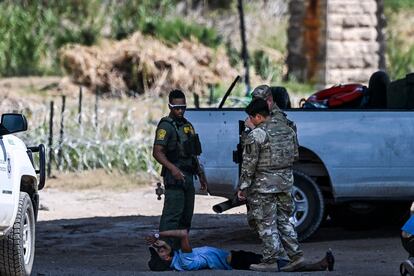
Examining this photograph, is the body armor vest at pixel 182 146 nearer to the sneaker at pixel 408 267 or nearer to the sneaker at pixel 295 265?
the sneaker at pixel 295 265

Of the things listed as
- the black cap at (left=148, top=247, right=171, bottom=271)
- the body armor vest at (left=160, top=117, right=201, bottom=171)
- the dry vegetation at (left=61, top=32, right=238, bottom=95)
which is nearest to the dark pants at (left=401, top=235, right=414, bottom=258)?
the black cap at (left=148, top=247, right=171, bottom=271)

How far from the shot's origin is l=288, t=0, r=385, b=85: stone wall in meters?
22.3

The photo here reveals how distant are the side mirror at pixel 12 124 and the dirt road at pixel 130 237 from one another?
138cm

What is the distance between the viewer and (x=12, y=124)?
9094 mm

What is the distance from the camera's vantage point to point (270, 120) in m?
10.1

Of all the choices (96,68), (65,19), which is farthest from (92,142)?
(65,19)

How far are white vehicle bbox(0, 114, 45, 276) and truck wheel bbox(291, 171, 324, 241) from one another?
10.2ft

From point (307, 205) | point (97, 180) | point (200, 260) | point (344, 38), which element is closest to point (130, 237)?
point (307, 205)

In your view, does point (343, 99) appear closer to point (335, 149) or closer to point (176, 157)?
point (335, 149)

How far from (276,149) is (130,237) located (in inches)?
139

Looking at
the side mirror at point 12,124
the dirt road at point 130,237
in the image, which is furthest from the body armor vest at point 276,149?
the side mirror at point 12,124

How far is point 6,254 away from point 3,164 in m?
0.69

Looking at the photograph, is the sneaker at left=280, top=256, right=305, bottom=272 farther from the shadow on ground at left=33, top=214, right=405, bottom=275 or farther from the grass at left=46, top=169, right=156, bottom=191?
the grass at left=46, top=169, right=156, bottom=191

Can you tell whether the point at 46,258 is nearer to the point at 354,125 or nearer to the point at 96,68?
the point at 354,125
